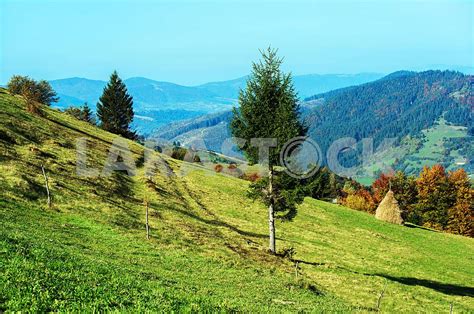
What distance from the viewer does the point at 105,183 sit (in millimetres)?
43656

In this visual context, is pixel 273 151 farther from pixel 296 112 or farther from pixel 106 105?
pixel 106 105

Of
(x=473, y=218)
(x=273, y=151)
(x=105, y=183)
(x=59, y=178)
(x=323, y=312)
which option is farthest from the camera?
(x=473, y=218)

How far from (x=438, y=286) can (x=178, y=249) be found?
76.9ft

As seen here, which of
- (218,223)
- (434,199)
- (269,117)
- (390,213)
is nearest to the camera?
(269,117)

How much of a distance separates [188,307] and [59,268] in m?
5.41

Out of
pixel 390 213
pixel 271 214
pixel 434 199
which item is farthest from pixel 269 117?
pixel 434 199

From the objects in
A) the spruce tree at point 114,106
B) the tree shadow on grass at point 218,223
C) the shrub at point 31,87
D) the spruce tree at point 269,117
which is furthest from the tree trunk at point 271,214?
the spruce tree at point 114,106

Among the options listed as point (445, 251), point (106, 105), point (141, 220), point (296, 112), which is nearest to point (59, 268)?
point (141, 220)

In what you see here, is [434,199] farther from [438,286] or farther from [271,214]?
[271,214]

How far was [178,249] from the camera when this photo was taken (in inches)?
1180

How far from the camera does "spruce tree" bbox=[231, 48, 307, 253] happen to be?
3472cm

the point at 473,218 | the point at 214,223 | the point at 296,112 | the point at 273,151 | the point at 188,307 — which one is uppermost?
the point at 296,112

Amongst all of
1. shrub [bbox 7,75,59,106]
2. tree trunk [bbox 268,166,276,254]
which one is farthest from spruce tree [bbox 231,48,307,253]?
shrub [bbox 7,75,59,106]

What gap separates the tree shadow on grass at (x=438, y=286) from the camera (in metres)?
35.6
